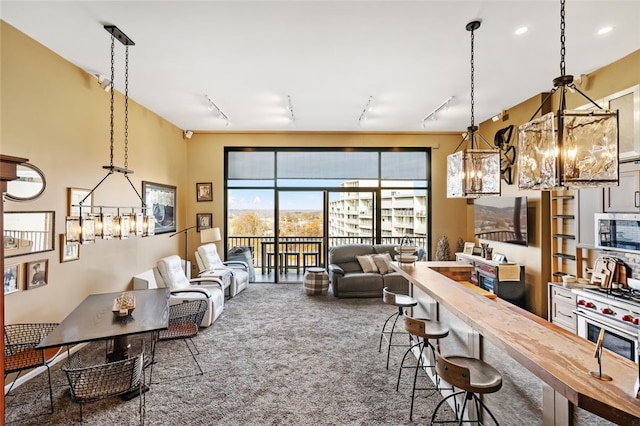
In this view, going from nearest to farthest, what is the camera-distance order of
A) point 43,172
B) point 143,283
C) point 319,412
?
point 319,412 < point 43,172 < point 143,283

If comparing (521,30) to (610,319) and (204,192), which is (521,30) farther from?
(204,192)

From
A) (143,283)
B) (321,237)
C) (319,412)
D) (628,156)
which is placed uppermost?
(628,156)

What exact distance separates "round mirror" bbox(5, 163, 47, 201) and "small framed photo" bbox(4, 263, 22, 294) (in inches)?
24.0

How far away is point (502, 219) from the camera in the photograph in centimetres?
536

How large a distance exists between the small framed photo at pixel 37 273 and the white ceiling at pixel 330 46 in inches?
85.9

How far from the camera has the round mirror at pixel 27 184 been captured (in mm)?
2830

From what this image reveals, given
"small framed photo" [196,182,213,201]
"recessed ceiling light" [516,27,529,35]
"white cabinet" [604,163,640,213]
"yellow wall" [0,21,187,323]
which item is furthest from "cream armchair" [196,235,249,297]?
"white cabinet" [604,163,640,213]

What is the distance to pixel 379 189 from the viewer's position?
6.92 m

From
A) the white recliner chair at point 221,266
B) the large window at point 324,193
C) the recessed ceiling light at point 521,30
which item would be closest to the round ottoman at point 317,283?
the large window at point 324,193

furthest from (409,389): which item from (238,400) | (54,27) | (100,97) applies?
(100,97)

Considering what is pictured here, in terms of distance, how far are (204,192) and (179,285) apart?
2703 millimetres

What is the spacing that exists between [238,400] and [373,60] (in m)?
3.62

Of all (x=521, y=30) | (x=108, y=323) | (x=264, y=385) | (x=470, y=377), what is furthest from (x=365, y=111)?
(x=108, y=323)

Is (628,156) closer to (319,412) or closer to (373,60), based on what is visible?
(373,60)
